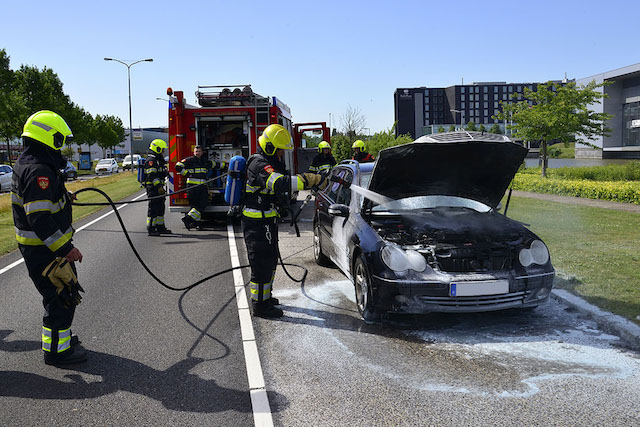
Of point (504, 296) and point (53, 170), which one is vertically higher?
point (53, 170)

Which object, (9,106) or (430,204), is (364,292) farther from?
(9,106)

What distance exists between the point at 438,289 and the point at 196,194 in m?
8.27

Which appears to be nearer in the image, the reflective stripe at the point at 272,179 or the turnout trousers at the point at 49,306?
the turnout trousers at the point at 49,306

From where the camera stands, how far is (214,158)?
13.5 metres

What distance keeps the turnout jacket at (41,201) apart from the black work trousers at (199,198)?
25.1ft

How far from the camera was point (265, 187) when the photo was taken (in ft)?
18.1

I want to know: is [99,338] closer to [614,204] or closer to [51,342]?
[51,342]

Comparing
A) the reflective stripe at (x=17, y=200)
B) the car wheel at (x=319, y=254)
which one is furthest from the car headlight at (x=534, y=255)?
the reflective stripe at (x=17, y=200)

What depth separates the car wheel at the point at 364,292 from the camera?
5.24 meters

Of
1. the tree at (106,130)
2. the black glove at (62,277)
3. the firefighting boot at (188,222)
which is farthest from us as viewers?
the tree at (106,130)

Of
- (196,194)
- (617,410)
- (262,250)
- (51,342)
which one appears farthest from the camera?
(196,194)

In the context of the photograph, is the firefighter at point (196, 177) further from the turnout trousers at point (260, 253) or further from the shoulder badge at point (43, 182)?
the shoulder badge at point (43, 182)

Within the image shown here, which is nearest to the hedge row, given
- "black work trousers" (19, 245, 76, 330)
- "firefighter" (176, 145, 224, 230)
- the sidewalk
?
the sidewalk

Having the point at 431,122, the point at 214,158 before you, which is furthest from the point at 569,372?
the point at 431,122
